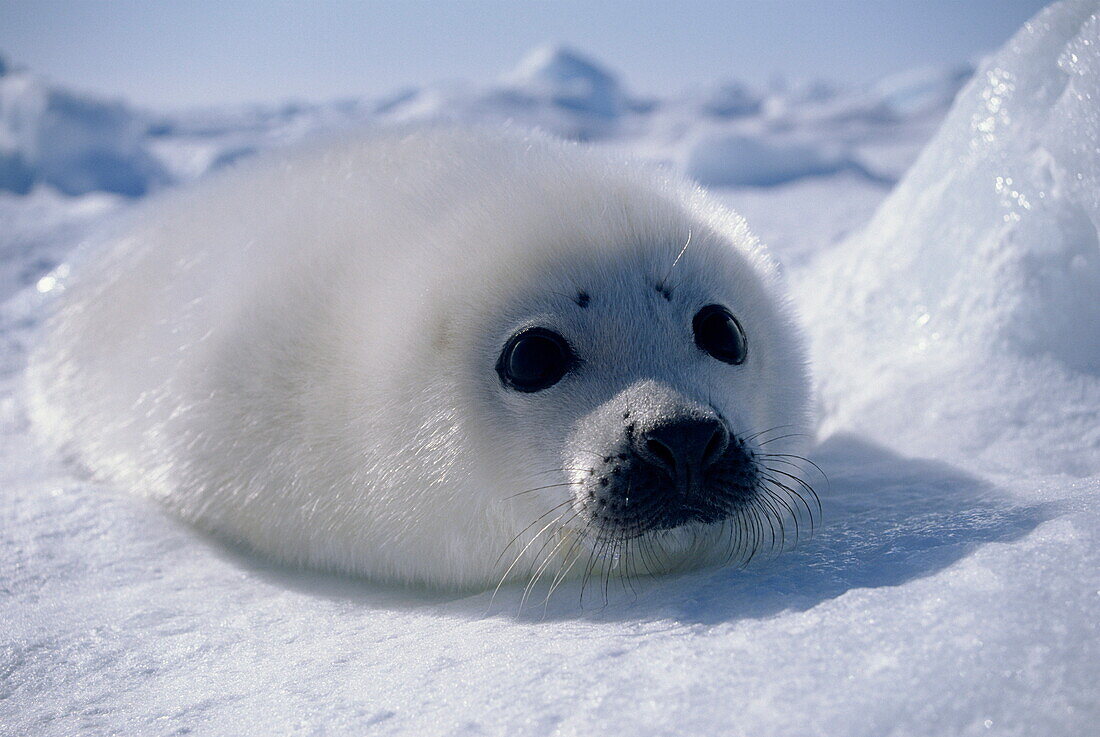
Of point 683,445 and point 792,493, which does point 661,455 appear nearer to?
point 683,445

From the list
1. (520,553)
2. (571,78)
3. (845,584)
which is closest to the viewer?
(845,584)

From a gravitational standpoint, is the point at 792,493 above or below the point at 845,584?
above

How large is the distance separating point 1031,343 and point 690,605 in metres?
1.37

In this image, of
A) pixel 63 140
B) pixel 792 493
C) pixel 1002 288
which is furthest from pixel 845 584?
pixel 63 140

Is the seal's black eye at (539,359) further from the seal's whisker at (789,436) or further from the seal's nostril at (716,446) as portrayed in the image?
the seal's whisker at (789,436)

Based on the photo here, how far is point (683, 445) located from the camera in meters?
1.59

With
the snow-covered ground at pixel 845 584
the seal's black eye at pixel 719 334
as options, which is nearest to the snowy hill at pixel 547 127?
the seal's black eye at pixel 719 334

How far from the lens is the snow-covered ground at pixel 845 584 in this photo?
110 centimetres

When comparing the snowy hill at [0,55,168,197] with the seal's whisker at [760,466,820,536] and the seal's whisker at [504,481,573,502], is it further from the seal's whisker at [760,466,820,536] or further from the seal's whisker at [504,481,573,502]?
the seal's whisker at [760,466,820,536]

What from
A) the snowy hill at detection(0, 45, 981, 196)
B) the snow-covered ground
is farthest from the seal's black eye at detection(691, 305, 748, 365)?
the snowy hill at detection(0, 45, 981, 196)

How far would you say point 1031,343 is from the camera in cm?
230

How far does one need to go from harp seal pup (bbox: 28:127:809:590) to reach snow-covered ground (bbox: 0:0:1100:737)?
0.12 m

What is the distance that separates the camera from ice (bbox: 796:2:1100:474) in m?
2.19

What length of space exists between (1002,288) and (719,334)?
0.98 metres
